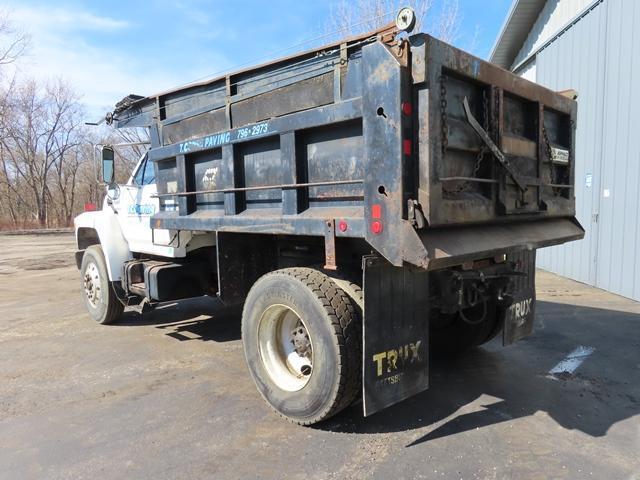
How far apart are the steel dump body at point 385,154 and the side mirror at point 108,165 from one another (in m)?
1.94

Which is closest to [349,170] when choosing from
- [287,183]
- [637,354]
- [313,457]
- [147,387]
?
[287,183]

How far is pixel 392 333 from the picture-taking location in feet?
10.5

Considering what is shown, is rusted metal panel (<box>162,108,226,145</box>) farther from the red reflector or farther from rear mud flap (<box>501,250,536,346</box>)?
rear mud flap (<box>501,250,536,346</box>)

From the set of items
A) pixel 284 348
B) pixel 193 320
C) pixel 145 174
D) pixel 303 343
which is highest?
pixel 145 174

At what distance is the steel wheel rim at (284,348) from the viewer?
145 inches

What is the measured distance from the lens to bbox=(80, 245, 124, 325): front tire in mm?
6359

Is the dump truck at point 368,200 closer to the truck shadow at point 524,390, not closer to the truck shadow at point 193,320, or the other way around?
the truck shadow at point 524,390

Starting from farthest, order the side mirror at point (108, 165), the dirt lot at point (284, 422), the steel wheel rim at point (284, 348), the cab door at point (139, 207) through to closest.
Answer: the side mirror at point (108, 165)
the cab door at point (139, 207)
the steel wheel rim at point (284, 348)
the dirt lot at point (284, 422)

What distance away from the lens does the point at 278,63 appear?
372 centimetres

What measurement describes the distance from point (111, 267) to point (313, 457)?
13.6 feet

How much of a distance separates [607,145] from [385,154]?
24.3 feet

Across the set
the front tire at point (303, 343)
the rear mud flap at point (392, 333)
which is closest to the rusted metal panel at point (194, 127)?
the front tire at point (303, 343)

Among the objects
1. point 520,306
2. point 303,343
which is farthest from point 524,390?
point 303,343

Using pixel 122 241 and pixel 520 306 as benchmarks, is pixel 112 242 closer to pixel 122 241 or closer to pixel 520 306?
pixel 122 241
